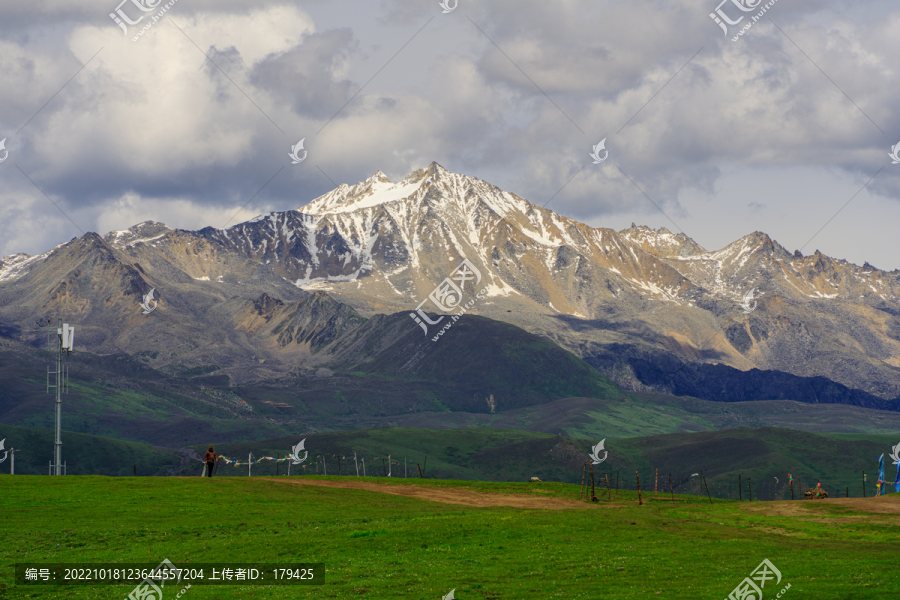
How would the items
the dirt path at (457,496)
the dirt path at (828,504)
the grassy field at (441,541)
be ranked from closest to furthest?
the grassy field at (441,541)
the dirt path at (828,504)
the dirt path at (457,496)

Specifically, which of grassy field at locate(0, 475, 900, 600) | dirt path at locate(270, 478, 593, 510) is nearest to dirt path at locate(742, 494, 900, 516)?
grassy field at locate(0, 475, 900, 600)

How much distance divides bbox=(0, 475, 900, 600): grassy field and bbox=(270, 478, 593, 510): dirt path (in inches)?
106

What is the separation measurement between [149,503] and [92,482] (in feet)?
43.7

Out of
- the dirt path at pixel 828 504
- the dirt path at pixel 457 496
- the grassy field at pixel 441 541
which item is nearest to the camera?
the grassy field at pixel 441 541

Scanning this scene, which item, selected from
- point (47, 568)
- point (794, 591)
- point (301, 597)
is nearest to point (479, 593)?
point (301, 597)

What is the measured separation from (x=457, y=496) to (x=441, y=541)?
97.9ft

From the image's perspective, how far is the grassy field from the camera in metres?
33.8

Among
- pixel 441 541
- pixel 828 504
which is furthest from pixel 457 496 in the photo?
pixel 828 504

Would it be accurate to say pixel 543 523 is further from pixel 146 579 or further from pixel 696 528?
pixel 146 579

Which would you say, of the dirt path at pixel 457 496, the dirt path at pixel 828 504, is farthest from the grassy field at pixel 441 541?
the dirt path at pixel 457 496

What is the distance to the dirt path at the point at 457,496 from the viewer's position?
68.6 m

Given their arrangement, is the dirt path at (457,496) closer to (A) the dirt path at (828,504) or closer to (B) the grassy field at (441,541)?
(B) the grassy field at (441,541)

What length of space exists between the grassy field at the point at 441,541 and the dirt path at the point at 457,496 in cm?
270

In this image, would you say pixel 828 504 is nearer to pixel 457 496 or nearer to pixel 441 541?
pixel 457 496
